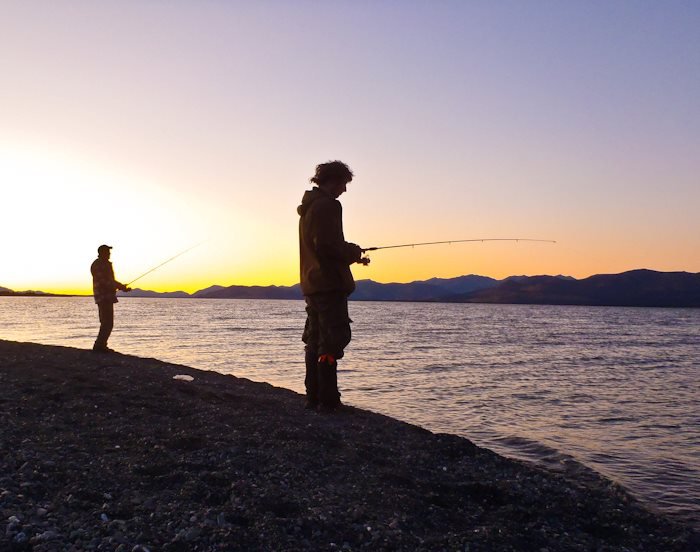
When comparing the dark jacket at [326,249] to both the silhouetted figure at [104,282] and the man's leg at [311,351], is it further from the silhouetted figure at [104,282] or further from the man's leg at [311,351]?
the silhouetted figure at [104,282]

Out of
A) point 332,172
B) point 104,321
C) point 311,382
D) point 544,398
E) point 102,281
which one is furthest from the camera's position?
point 544,398

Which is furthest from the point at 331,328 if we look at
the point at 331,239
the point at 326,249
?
the point at 331,239

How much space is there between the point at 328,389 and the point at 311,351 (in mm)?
661

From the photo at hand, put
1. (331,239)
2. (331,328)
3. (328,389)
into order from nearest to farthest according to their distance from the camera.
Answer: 1. (331,239)
2. (331,328)
3. (328,389)

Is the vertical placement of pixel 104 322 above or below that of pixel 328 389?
above

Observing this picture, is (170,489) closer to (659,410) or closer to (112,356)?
(112,356)

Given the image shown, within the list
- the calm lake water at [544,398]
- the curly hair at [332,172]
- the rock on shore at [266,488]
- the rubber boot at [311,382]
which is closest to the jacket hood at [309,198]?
the curly hair at [332,172]

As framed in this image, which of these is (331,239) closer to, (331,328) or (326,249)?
(326,249)

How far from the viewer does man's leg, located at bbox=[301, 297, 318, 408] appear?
785 cm

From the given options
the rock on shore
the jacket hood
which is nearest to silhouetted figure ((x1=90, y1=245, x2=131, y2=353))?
the rock on shore

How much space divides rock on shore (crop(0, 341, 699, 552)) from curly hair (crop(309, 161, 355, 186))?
134 inches

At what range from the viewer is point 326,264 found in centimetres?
759

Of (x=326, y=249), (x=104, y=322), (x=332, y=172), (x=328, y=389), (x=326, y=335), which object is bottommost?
(x=328, y=389)

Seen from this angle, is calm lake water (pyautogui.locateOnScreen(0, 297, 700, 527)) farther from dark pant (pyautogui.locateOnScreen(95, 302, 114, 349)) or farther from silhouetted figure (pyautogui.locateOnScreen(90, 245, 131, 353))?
silhouetted figure (pyautogui.locateOnScreen(90, 245, 131, 353))
